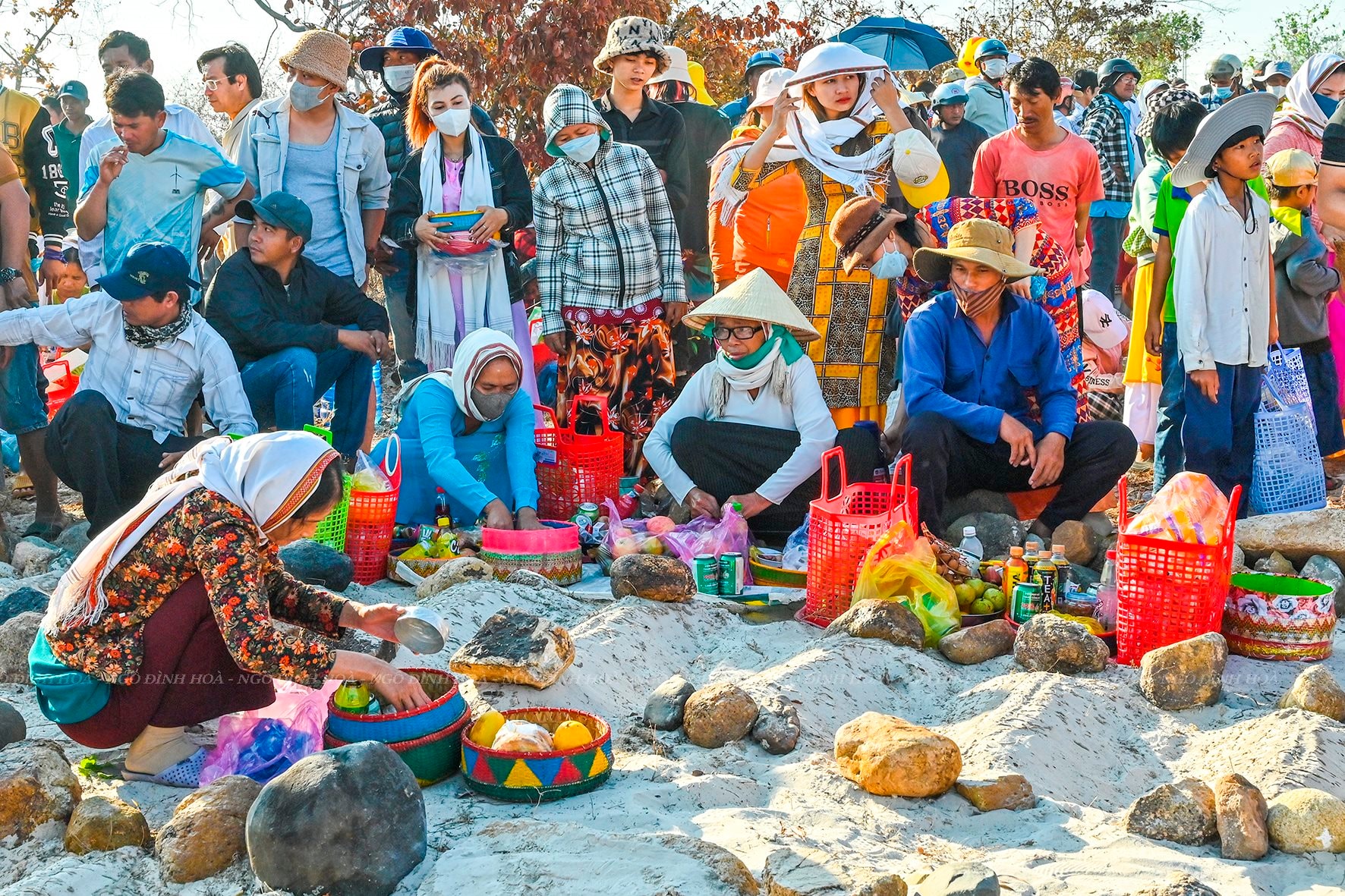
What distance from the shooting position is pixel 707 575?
521cm

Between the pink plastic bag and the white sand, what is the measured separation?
0.16m

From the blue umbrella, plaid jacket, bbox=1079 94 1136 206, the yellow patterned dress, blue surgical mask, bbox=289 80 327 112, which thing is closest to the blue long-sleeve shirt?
the yellow patterned dress

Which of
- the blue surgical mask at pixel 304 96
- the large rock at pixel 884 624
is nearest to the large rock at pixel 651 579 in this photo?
the large rock at pixel 884 624

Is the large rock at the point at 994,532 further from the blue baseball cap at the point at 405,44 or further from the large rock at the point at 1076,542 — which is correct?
the blue baseball cap at the point at 405,44

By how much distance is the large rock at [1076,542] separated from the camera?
17.8 ft

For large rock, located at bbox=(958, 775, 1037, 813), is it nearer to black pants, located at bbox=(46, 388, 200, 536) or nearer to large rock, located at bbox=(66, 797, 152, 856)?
large rock, located at bbox=(66, 797, 152, 856)

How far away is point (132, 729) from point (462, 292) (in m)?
3.84

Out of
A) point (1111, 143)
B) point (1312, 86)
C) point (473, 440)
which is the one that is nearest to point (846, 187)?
point (473, 440)

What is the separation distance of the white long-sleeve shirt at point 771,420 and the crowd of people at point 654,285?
0.05ft

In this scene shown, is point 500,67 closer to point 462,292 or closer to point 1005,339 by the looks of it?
point 462,292

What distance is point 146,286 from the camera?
539 cm

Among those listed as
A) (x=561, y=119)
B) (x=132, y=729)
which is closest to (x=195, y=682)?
(x=132, y=729)

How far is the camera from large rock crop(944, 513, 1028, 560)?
18.3ft

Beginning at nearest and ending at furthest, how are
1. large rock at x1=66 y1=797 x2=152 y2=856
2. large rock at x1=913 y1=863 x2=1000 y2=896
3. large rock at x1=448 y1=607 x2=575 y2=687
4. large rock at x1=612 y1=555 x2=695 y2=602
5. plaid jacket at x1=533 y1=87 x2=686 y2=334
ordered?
large rock at x1=913 y1=863 x2=1000 y2=896
large rock at x1=66 y1=797 x2=152 y2=856
large rock at x1=448 y1=607 x2=575 y2=687
large rock at x1=612 y1=555 x2=695 y2=602
plaid jacket at x1=533 y1=87 x2=686 y2=334
